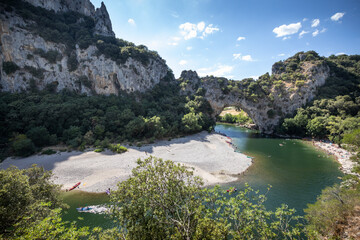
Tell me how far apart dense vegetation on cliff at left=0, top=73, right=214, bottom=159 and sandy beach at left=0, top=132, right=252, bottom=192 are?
427cm

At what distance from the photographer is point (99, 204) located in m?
17.2

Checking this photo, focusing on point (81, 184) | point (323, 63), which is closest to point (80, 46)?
point (81, 184)

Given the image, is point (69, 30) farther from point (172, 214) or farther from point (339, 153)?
point (339, 153)

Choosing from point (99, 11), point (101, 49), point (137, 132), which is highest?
point (99, 11)

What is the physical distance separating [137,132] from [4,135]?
26722 millimetres

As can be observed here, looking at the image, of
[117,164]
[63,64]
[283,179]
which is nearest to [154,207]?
[117,164]

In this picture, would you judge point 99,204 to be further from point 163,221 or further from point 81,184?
point 163,221

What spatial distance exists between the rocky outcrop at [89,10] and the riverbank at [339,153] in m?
81.6

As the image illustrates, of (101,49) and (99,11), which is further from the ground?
(99,11)

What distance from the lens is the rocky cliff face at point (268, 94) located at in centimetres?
5347

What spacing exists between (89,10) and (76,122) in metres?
56.3

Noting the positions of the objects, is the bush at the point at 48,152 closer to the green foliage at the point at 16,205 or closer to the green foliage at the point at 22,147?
the green foliage at the point at 22,147

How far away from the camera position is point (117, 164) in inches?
1005

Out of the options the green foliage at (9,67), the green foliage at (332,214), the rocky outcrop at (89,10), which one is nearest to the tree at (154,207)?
the green foliage at (332,214)
